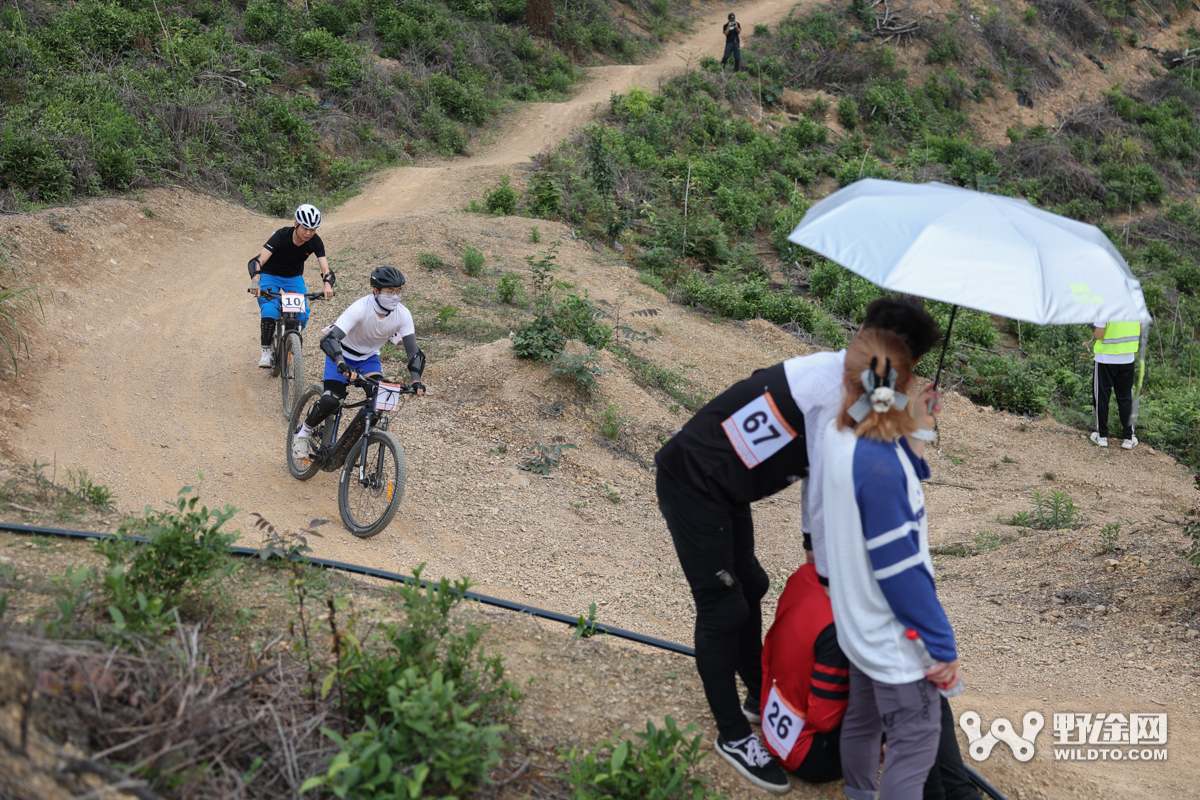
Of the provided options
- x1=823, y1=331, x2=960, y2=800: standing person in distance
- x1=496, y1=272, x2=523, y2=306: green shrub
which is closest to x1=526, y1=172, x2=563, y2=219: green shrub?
x1=496, y1=272, x2=523, y2=306: green shrub

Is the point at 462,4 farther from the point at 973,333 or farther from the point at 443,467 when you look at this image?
the point at 443,467

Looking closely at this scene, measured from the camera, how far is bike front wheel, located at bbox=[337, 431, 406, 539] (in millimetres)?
5418

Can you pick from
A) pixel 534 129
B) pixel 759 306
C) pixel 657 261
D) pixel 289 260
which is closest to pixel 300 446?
pixel 289 260

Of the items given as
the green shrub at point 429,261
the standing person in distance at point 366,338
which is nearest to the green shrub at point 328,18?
the green shrub at point 429,261

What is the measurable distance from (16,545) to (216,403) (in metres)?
3.77

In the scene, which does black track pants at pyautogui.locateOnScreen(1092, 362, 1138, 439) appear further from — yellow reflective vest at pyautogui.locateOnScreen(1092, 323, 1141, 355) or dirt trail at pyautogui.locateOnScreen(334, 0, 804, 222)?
dirt trail at pyautogui.locateOnScreen(334, 0, 804, 222)

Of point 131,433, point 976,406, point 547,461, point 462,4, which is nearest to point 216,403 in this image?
point 131,433

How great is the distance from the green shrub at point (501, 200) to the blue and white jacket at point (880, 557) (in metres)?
12.1

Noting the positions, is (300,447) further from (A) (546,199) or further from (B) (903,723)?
(A) (546,199)

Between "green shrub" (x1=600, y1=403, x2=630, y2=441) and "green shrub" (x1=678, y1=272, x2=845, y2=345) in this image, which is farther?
"green shrub" (x1=678, y1=272, x2=845, y2=345)

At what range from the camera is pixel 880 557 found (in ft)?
8.26

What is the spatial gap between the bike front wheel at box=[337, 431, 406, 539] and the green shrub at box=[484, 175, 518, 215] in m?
8.94

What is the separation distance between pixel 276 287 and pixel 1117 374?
8.90m

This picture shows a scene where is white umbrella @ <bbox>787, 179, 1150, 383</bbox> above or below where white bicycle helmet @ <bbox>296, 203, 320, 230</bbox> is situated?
above
